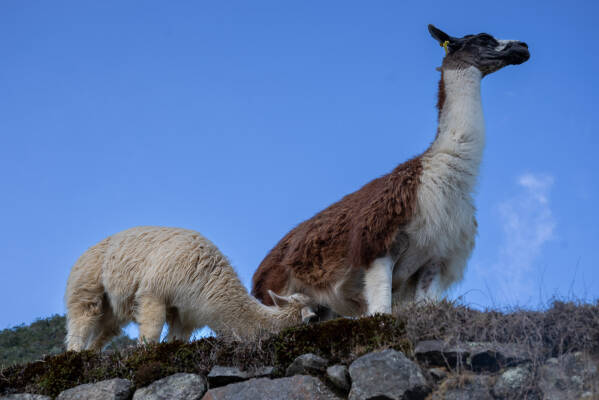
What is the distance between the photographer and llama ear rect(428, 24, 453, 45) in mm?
7566

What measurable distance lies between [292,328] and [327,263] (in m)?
1.48

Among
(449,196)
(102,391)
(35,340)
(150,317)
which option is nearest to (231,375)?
(102,391)

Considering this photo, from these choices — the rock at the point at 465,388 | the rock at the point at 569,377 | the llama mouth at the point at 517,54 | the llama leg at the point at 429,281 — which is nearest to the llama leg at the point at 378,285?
the llama leg at the point at 429,281

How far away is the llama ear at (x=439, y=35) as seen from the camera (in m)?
7.57

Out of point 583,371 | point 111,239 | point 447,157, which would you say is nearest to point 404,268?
point 447,157

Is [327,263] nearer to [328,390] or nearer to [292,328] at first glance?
[292,328]

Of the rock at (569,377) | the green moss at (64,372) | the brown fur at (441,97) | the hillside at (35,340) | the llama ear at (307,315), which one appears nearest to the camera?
the rock at (569,377)

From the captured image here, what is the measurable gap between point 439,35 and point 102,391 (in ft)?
16.7

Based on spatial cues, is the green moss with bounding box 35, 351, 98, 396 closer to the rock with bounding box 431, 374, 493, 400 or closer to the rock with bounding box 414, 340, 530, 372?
the rock with bounding box 414, 340, 530, 372

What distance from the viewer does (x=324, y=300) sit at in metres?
6.67

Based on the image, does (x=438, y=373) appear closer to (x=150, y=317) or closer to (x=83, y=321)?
(x=150, y=317)

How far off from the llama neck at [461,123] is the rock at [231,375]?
9.00 ft

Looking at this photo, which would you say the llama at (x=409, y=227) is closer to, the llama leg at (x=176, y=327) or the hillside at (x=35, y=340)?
the llama leg at (x=176, y=327)

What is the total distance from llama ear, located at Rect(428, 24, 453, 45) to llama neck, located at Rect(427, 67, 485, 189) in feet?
1.68
